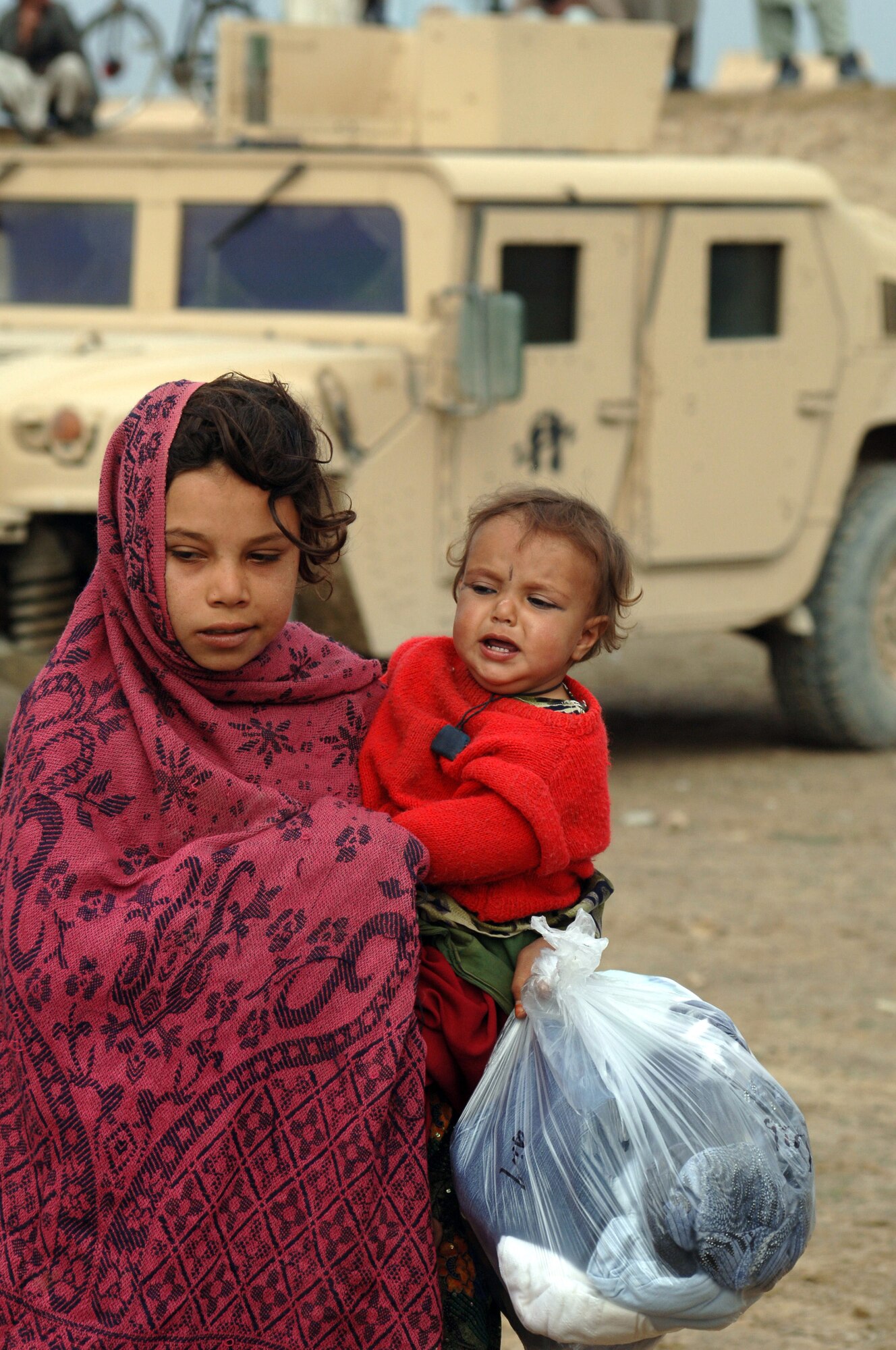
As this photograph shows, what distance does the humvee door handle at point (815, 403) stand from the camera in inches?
258

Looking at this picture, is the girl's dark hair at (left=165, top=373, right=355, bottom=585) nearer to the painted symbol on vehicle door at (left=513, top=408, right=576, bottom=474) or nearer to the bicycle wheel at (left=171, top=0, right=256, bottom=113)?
the painted symbol on vehicle door at (left=513, top=408, right=576, bottom=474)

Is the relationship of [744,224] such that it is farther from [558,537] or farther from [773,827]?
[558,537]

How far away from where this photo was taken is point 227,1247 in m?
1.86

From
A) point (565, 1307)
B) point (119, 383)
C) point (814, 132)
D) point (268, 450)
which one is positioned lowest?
point (565, 1307)

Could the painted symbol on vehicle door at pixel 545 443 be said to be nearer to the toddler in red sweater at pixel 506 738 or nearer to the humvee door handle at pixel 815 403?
the humvee door handle at pixel 815 403

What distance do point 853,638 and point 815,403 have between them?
865 mm

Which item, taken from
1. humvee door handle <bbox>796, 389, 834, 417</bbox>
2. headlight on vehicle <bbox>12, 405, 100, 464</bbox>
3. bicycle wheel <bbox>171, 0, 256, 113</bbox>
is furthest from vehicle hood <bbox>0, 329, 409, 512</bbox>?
bicycle wheel <bbox>171, 0, 256, 113</bbox>

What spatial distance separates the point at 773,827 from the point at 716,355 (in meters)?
1.54

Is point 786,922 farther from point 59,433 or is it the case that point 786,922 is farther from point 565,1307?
point 565,1307

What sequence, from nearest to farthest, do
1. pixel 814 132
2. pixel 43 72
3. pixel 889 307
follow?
1. pixel 889 307
2. pixel 43 72
3. pixel 814 132

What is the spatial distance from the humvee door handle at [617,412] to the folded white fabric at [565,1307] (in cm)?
449

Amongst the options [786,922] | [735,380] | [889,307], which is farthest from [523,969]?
[889,307]

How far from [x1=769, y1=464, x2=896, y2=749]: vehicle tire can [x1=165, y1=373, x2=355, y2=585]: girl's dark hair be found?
505 centimetres

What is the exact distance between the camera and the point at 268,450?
1.90 metres
